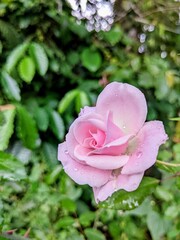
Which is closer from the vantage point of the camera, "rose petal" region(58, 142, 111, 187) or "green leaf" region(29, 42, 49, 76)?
"rose petal" region(58, 142, 111, 187)

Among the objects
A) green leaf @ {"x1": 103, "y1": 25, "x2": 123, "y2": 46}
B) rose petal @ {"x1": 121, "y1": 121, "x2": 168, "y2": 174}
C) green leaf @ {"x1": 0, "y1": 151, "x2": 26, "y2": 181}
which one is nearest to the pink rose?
rose petal @ {"x1": 121, "y1": 121, "x2": 168, "y2": 174}

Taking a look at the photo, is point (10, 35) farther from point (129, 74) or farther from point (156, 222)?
point (156, 222)

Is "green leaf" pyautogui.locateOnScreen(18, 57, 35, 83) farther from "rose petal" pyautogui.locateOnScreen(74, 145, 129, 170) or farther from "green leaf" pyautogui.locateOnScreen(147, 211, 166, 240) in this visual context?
"rose petal" pyautogui.locateOnScreen(74, 145, 129, 170)

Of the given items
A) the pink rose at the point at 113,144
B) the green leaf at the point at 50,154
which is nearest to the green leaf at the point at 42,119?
the green leaf at the point at 50,154

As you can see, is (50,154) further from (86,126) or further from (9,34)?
(86,126)

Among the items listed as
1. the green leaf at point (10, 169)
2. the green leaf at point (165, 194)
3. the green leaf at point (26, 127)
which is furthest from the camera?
the green leaf at point (26, 127)

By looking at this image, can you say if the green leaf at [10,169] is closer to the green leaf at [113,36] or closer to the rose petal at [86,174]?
the rose petal at [86,174]

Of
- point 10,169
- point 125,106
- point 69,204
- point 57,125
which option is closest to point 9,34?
point 57,125
